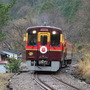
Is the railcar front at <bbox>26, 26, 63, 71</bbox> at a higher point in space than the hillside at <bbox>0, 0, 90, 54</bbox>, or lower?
lower

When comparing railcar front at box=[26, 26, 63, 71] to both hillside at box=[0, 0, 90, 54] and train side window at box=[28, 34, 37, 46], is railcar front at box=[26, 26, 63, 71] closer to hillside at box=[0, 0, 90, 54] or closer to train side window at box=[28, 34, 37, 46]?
train side window at box=[28, 34, 37, 46]

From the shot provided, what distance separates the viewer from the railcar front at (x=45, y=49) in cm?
1845

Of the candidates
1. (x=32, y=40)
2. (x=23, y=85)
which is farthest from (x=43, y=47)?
(x=23, y=85)

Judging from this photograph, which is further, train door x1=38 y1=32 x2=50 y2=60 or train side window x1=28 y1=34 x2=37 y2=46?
train side window x1=28 y1=34 x2=37 y2=46

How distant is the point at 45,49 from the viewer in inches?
729

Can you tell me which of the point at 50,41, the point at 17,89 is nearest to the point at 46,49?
the point at 50,41

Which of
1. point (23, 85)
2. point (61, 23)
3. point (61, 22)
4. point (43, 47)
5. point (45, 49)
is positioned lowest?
point (23, 85)

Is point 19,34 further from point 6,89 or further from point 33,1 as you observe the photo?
point 6,89

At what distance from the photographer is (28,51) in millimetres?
18609

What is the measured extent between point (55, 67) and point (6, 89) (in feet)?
26.5

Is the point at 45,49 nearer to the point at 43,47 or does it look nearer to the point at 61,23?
the point at 43,47

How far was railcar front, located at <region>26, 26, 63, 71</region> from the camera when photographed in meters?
18.5

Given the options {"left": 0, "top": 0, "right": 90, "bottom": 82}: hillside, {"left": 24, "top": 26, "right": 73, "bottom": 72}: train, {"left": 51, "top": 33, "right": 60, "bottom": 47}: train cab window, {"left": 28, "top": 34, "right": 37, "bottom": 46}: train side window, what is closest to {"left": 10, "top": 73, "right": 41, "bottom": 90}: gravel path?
{"left": 24, "top": 26, "right": 73, "bottom": 72}: train

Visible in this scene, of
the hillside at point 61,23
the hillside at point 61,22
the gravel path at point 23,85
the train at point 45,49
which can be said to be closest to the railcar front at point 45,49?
the train at point 45,49
